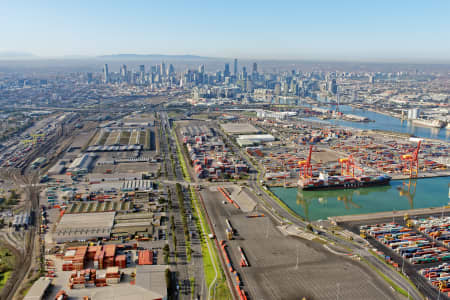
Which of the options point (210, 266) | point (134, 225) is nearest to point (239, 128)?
point (134, 225)

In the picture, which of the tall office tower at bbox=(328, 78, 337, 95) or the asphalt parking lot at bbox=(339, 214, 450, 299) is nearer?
the asphalt parking lot at bbox=(339, 214, 450, 299)

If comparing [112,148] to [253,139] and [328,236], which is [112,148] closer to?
[253,139]

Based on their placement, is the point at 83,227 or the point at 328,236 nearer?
the point at 328,236

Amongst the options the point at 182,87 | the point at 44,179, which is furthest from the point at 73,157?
the point at 182,87

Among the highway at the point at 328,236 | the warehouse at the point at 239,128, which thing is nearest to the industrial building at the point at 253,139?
the warehouse at the point at 239,128

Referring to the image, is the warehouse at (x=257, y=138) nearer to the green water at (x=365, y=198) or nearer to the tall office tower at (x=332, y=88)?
the green water at (x=365, y=198)

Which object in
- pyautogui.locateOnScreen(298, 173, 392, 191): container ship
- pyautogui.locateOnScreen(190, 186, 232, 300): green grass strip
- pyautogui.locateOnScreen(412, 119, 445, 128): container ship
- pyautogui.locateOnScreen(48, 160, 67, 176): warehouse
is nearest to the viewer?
pyautogui.locateOnScreen(190, 186, 232, 300): green grass strip

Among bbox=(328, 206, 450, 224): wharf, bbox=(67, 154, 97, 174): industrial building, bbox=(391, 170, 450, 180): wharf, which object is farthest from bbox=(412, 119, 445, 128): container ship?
bbox=(67, 154, 97, 174): industrial building

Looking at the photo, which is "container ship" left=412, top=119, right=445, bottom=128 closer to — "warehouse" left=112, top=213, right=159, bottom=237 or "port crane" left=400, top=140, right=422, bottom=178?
"port crane" left=400, top=140, right=422, bottom=178
